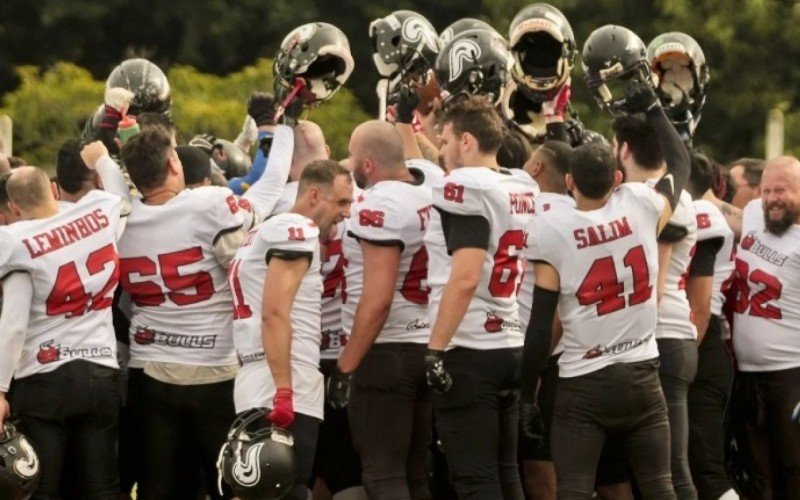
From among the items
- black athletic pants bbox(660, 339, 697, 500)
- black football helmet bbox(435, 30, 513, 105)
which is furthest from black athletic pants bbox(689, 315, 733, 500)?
black football helmet bbox(435, 30, 513, 105)

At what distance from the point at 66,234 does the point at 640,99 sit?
257 centimetres

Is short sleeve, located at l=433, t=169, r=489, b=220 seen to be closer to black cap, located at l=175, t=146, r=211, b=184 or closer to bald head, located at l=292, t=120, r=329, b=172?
black cap, located at l=175, t=146, r=211, b=184

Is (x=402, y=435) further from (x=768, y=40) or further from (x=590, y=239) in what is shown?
(x=768, y=40)

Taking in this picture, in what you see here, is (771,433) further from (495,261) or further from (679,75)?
(495,261)

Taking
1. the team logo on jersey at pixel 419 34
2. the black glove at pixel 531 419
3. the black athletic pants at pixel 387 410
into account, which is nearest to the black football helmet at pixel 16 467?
the black athletic pants at pixel 387 410

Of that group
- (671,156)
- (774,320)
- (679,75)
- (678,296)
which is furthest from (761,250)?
(671,156)

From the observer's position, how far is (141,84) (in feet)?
30.2

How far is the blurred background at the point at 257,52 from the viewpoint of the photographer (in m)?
19.9

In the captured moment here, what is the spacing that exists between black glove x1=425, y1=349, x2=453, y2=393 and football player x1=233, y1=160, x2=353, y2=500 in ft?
1.53

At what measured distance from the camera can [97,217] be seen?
26.5 feet

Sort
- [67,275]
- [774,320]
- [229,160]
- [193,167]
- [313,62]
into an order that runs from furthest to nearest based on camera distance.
Answer: [229,160] < [774,320] < [313,62] < [193,167] < [67,275]

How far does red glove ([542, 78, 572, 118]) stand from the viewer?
9148mm

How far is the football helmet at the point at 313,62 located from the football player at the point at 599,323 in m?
1.67

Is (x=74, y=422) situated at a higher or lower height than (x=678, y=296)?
lower
